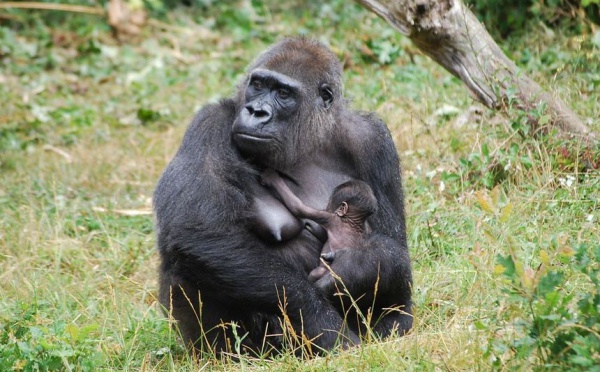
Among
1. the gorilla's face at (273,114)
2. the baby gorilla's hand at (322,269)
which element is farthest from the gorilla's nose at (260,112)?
the baby gorilla's hand at (322,269)

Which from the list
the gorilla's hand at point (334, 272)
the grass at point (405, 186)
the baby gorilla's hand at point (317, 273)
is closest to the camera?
the grass at point (405, 186)

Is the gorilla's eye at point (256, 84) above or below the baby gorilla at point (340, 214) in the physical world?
above

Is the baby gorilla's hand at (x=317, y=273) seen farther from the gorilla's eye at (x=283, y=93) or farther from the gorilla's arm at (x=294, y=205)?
the gorilla's eye at (x=283, y=93)

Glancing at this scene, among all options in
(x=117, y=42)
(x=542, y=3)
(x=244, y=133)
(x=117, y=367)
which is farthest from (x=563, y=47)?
(x=117, y=42)

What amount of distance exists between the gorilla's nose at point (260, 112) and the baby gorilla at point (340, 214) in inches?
12.7

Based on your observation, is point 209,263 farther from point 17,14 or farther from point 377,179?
point 17,14

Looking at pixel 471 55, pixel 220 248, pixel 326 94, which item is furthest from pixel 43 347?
pixel 471 55

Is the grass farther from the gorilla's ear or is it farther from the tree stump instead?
the gorilla's ear

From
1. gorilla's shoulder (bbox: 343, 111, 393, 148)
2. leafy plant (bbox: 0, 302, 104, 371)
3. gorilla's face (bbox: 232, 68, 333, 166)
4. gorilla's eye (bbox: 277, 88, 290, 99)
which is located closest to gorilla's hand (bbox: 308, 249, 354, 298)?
gorilla's face (bbox: 232, 68, 333, 166)

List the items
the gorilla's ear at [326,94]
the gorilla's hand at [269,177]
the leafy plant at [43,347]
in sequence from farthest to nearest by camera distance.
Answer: the gorilla's ear at [326,94] → the gorilla's hand at [269,177] → the leafy plant at [43,347]

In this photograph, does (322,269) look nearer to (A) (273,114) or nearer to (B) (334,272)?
(B) (334,272)

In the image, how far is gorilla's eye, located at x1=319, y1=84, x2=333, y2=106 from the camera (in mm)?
4953

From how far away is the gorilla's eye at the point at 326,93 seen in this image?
195 inches

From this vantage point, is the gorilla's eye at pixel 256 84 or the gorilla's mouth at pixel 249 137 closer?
the gorilla's mouth at pixel 249 137
